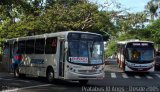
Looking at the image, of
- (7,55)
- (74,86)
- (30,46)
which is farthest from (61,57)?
(7,55)

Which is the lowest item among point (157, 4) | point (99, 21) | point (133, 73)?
point (133, 73)

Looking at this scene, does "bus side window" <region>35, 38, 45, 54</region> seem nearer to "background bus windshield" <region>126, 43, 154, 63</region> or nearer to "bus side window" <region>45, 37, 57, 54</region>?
"bus side window" <region>45, 37, 57, 54</region>

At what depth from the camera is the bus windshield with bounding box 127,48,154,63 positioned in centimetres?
3466

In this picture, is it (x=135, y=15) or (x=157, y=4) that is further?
(x=157, y=4)

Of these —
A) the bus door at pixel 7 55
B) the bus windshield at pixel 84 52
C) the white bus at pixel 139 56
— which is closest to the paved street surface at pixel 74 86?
the bus windshield at pixel 84 52

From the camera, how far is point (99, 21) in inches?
1806

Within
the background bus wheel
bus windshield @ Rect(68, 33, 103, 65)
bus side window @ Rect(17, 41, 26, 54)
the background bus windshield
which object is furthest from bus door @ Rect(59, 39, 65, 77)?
the background bus windshield

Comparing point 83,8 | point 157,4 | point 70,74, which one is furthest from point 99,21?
point 157,4

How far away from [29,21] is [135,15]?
40.6 feet

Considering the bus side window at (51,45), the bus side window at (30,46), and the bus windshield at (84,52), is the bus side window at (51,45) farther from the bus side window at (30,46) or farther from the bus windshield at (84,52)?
the bus side window at (30,46)

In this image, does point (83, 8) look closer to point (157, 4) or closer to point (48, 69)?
point (48, 69)

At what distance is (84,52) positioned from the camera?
21.9 metres

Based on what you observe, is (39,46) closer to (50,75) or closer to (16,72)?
(50,75)

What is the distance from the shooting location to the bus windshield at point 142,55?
34656 mm
